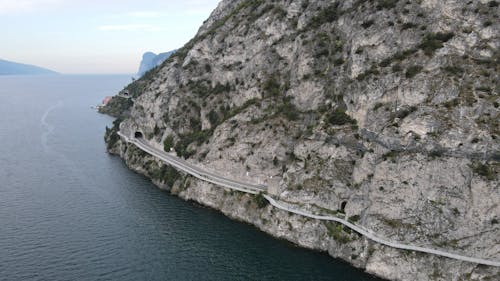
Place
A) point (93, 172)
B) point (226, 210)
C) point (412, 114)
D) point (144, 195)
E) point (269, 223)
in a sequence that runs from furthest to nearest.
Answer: point (93, 172) → point (144, 195) → point (226, 210) → point (269, 223) → point (412, 114)

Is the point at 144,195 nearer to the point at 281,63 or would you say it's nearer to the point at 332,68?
the point at 281,63

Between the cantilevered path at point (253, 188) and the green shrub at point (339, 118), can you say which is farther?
the green shrub at point (339, 118)

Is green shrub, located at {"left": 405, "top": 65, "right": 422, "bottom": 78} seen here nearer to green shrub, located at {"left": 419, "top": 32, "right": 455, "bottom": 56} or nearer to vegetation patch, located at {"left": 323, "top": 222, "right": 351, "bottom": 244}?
green shrub, located at {"left": 419, "top": 32, "right": 455, "bottom": 56}

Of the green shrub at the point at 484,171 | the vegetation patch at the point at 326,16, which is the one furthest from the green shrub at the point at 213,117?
the green shrub at the point at 484,171

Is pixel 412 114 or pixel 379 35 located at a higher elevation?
pixel 379 35

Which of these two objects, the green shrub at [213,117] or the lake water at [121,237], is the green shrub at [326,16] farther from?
the lake water at [121,237]

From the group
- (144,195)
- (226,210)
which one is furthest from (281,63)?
(144,195)
